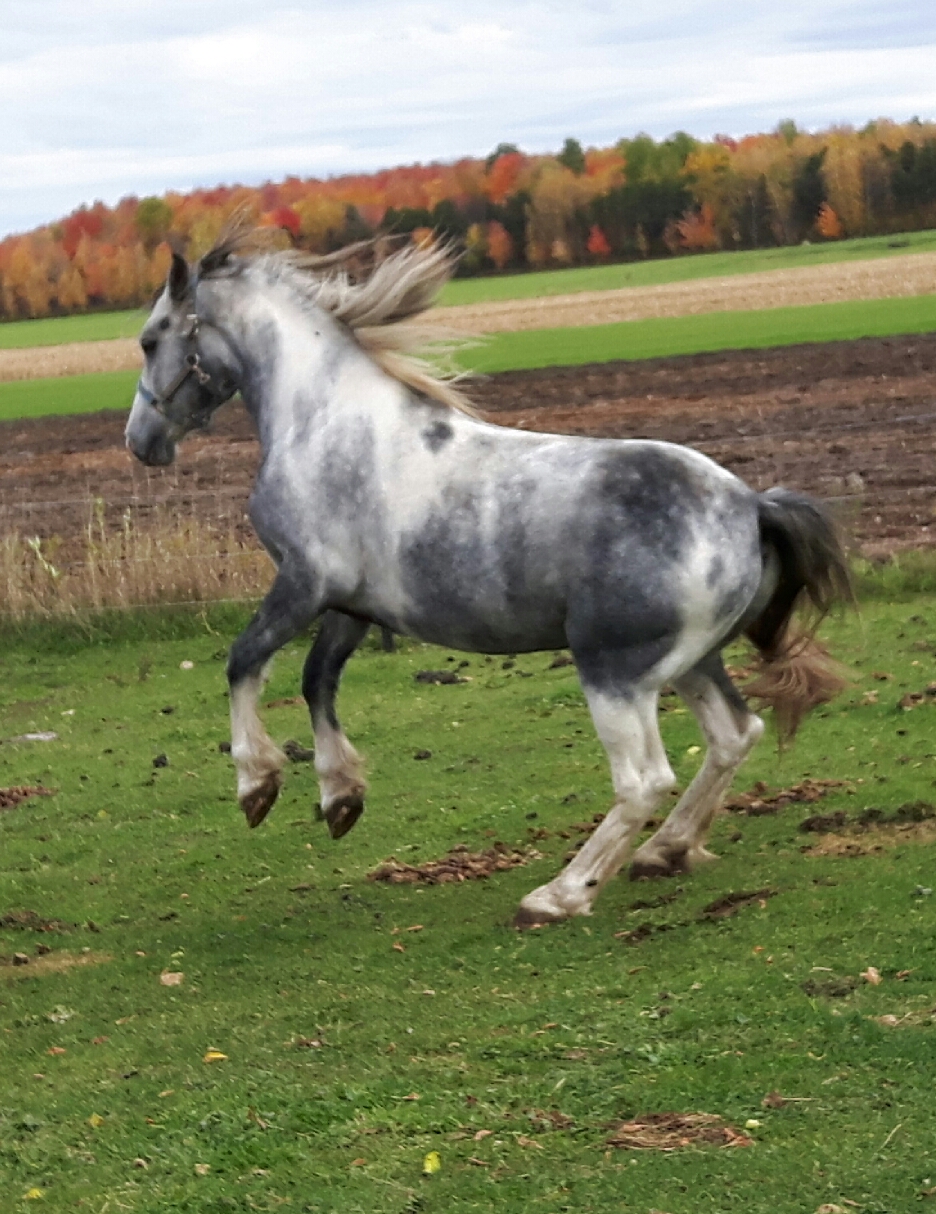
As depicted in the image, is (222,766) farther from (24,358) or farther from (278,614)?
(24,358)

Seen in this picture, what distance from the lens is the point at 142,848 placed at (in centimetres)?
845

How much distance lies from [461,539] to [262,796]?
4.33 ft

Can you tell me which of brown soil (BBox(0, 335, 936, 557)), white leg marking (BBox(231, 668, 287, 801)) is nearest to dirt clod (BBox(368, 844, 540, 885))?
white leg marking (BBox(231, 668, 287, 801))

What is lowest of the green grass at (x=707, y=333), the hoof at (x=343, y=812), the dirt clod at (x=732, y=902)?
the dirt clod at (x=732, y=902)

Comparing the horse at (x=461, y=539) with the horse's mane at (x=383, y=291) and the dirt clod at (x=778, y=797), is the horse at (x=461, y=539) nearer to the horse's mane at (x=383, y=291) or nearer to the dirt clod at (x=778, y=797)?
the horse's mane at (x=383, y=291)

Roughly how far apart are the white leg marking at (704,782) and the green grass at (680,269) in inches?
2291

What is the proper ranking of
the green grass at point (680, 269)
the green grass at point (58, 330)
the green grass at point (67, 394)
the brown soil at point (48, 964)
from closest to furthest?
the brown soil at point (48, 964)
the green grass at point (67, 394)
the green grass at point (680, 269)
the green grass at point (58, 330)

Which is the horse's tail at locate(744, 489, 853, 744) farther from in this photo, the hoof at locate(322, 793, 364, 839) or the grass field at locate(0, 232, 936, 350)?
the grass field at locate(0, 232, 936, 350)

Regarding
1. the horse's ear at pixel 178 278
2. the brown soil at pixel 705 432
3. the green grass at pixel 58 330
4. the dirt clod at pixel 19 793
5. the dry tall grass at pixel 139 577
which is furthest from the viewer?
the green grass at pixel 58 330

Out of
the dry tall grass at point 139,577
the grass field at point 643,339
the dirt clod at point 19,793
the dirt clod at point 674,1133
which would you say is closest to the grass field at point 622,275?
the grass field at point 643,339

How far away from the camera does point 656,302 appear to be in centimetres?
5669

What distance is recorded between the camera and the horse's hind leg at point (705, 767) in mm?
7020

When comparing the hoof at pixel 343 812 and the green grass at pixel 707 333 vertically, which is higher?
the green grass at pixel 707 333

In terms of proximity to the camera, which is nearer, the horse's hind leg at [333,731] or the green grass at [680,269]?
the horse's hind leg at [333,731]
